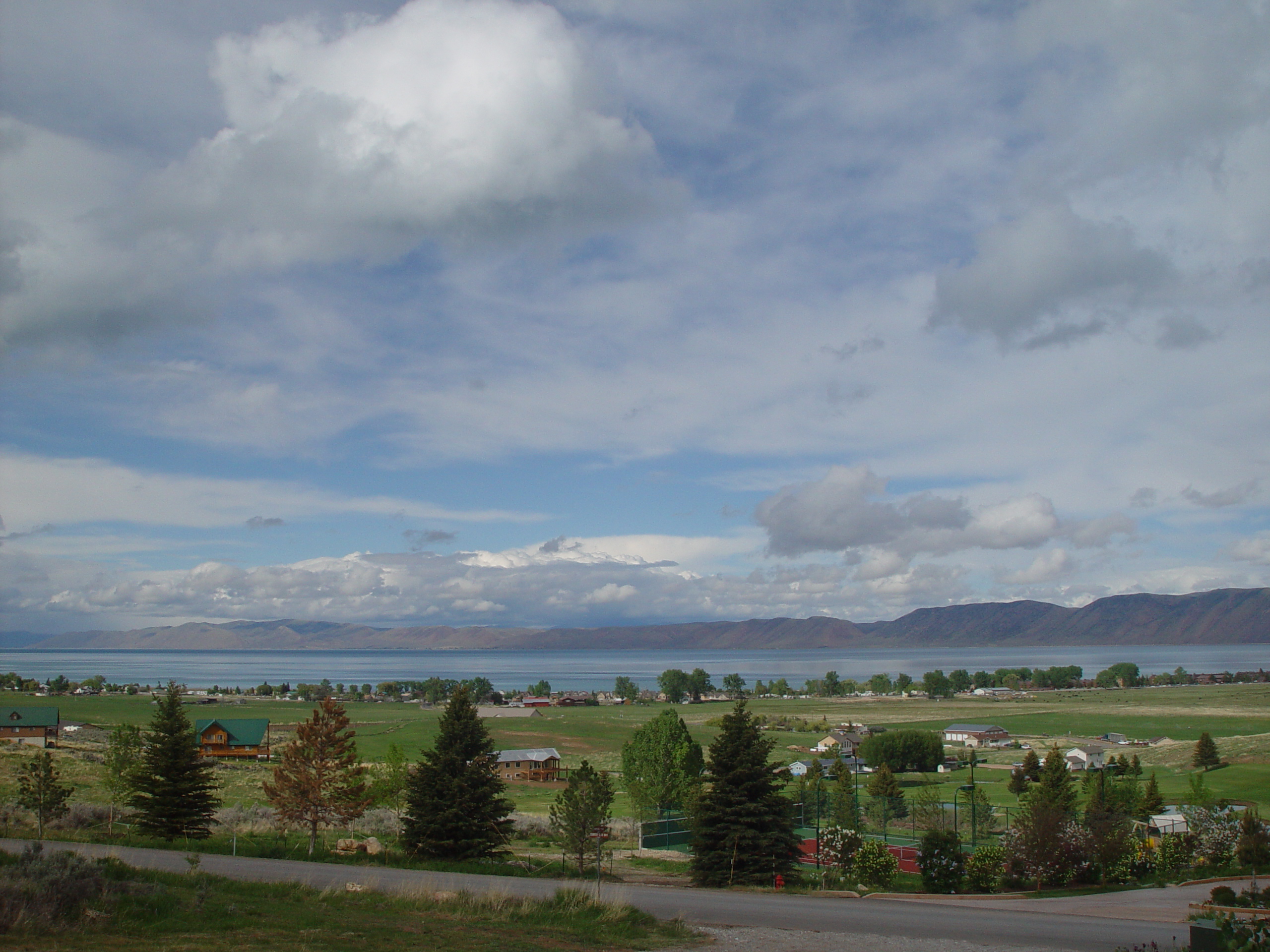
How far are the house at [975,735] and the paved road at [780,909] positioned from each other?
85442mm

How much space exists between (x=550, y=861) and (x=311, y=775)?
8506 mm

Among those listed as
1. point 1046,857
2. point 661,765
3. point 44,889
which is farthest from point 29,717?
point 1046,857

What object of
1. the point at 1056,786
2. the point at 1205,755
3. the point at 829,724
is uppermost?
the point at 1056,786

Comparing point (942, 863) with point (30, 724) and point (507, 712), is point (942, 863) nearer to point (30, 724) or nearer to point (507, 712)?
point (30, 724)

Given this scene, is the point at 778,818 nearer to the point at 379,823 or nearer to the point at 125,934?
the point at 125,934

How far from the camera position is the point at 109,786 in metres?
32.8

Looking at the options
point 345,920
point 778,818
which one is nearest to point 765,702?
point 778,818

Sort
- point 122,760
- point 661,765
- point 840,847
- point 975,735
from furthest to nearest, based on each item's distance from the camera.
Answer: point 975,735 → point 661,765 → point 122,760 → point 840,847

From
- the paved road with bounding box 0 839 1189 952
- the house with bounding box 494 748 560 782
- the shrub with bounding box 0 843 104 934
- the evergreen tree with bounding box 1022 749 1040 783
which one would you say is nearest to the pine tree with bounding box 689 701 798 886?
the paved road with bounding box 0 839 1189 952

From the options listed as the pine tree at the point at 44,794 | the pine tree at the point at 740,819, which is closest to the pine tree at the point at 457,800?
the pine tree at the point at 740,819

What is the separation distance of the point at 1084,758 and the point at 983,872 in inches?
2470

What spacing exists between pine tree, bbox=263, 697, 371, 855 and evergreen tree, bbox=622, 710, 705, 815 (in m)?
20.7

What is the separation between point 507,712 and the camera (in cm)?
13912

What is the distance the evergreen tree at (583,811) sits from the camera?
21.8 m
